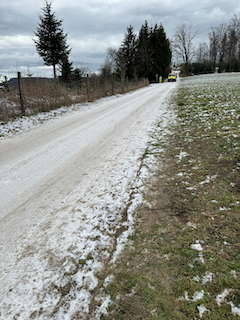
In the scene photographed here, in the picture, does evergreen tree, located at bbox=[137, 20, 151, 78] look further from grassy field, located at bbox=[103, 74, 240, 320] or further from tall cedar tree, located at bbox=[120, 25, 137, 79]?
grassy field, located at bbox=[103, 74, 240, 320]

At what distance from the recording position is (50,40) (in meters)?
27.5

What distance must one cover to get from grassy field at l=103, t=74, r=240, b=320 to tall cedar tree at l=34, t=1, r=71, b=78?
30.4 m

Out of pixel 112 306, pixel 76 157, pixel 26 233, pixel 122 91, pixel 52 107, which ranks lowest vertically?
pixel 112 306

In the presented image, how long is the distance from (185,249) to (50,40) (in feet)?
107

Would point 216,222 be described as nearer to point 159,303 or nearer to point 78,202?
point 159,303

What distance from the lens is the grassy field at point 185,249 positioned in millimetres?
1608

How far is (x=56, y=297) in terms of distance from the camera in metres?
1.70

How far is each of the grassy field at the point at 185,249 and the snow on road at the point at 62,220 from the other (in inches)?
8.3

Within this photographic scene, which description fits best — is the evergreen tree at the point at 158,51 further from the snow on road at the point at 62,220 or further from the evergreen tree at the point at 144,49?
the snow on road at the point at 62,220

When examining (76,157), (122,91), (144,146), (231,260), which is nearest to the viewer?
(231,260)

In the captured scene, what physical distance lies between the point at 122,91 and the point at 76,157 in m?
18.1

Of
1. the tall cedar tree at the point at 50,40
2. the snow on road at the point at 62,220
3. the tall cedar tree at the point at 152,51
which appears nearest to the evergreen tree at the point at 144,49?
the tall cedar tree at the point at 152,51

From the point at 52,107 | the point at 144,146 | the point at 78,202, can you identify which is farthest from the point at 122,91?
the point at 78,202

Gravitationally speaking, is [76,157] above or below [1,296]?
above
